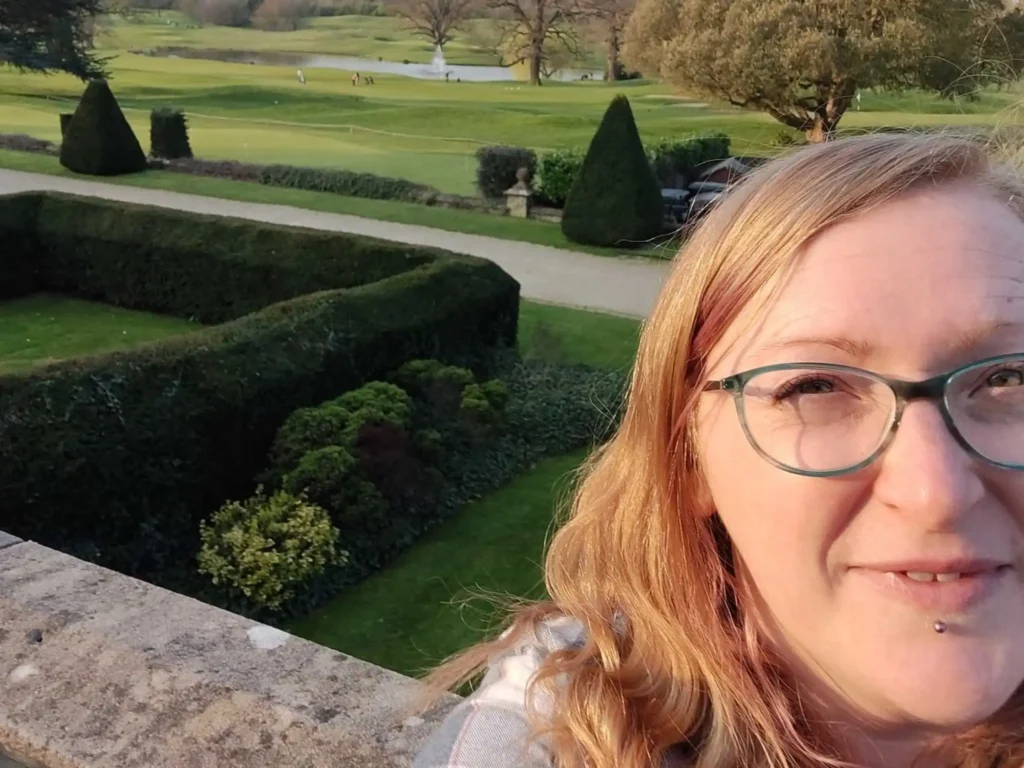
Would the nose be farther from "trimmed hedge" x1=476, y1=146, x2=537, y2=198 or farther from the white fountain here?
the white fountain

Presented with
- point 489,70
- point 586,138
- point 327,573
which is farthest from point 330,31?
point 327,573

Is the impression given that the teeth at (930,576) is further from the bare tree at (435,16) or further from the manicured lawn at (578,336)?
the bare tree at (435,16)

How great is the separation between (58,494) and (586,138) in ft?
80.9

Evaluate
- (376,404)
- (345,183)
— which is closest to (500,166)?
(345,183)

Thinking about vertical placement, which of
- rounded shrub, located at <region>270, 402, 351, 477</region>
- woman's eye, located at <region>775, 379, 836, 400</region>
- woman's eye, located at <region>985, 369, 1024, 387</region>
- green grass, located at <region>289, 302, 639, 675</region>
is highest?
woman's eye, located at <region>985, 369, 1024, 387</region>

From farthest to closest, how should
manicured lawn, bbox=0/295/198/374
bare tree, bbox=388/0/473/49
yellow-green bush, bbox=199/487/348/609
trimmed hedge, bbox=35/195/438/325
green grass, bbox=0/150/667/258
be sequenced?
bare tree, bbox=388/0/473/49 → green grass, bbox=0/150/667/258 → manicured lawn, bbox=0/295/198/374 → trimmed hedge, bbox=35/195/438/325 → yellow-green bush, bbox=199/487/348/609

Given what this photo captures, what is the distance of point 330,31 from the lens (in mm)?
46406

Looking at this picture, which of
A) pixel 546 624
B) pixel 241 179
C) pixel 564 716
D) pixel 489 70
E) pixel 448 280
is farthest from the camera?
pixel 489 70

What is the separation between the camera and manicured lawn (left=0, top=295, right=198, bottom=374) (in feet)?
30.9

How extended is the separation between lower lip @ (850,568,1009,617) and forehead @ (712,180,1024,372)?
22 cm

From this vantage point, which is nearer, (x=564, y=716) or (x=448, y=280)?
(x=564, y=716)

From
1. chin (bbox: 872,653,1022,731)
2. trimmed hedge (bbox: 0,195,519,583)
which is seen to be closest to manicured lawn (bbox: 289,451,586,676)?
trimmed hedge (bbox: 0,195,519,583)

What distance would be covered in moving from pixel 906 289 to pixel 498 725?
69 centimetres

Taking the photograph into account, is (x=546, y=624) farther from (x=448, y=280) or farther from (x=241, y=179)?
(x=241, y=179)
